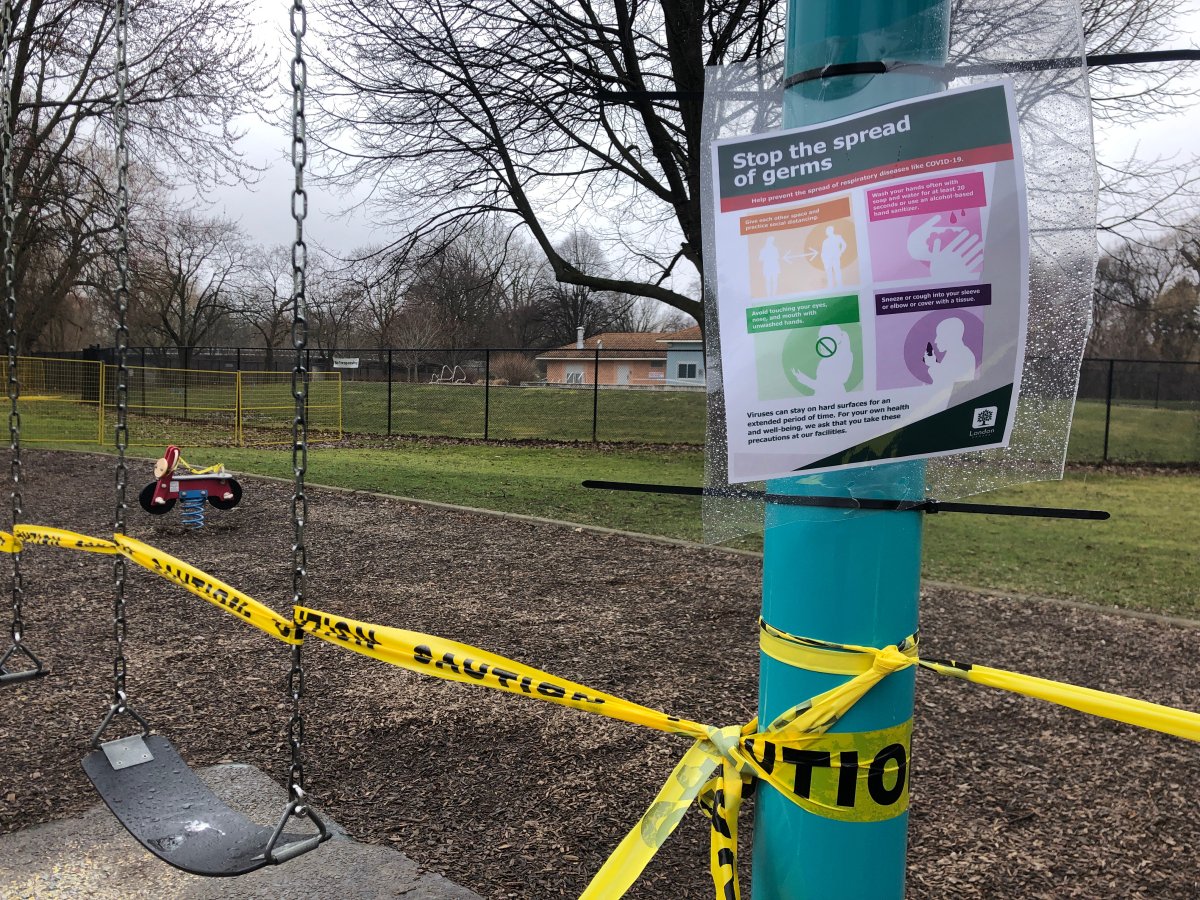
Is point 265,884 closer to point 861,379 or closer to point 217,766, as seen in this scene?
point 217,766

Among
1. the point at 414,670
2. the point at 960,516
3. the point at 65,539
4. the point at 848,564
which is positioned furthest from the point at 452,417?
the point at 848,564

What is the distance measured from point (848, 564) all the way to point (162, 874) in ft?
8.19

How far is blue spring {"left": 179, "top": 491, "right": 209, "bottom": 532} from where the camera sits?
319 inches

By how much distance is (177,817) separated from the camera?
2541 millimetres

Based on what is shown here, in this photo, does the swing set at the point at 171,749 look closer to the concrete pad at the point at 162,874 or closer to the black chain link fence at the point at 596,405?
the concrete pad at the point at 162,874

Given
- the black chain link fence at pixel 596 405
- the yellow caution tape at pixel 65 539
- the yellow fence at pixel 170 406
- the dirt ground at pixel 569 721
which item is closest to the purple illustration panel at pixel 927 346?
the dirt ground at pixel 569 721

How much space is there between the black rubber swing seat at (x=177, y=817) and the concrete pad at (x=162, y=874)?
20cm

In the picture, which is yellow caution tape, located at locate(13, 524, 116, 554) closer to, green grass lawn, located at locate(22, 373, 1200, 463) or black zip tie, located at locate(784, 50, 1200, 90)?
black zip tie, located at locate(784, 50, 1200, 90)

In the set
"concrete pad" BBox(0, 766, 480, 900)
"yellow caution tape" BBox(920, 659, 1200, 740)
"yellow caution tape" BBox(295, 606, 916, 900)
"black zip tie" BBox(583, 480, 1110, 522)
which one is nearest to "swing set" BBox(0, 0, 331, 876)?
"concrete pad" BBox(0, 766, 480, 900)

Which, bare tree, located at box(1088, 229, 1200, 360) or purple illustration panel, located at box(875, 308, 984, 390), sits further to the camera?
bare tree, located at box(1088, 229, 1200, 360)

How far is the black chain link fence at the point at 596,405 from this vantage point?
19.4 metres

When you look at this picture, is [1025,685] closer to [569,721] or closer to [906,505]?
[906,505]

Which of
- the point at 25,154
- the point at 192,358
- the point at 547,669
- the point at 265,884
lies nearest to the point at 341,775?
the point at 265,884

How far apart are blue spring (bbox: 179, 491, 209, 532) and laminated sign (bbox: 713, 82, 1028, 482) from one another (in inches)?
311
